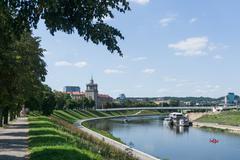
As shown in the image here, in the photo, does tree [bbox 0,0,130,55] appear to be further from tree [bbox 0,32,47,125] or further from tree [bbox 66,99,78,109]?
tree [bbox 66,99,78,109]

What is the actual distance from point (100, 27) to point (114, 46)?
1.40 ft

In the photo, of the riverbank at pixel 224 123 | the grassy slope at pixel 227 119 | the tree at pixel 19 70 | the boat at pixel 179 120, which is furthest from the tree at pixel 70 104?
the tree at pixel 19 70

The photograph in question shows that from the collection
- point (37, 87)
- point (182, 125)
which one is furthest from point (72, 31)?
point (182, 125)

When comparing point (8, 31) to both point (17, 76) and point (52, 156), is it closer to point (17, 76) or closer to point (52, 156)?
point (52, 156)

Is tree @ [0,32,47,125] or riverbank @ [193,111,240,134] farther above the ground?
tree @ [0,32,47,125]

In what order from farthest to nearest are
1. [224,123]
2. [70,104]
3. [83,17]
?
1. [70,104]
2. [224,123]
3. [83,17]

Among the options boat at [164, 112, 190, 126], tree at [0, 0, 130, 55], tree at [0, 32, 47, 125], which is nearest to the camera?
tree at [0, 0, 130, 55]

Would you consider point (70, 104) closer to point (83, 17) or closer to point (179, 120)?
point (179, 120)

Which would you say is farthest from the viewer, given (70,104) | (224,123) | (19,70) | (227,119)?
(70,104)

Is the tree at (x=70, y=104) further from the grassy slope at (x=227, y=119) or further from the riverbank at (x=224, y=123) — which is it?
the grassy slope at (x=227, y=119)

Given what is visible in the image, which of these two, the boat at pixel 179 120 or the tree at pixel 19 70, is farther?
the boat at pixel 179 120

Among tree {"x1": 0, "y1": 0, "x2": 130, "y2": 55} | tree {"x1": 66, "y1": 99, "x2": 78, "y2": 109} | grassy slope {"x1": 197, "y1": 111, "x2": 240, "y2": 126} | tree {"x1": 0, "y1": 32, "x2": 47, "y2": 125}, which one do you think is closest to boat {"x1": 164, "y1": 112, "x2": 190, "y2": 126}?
grassy slope {"x1": 197, "y1": 111, "x2": 240, "y2": 126}

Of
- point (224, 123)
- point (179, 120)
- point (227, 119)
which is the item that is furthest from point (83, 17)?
point (227, 119)

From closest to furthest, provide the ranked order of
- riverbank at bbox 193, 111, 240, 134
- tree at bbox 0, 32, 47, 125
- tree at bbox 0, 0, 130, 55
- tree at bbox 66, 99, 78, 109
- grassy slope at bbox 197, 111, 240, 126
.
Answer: tree at bbox 0, 0, 130, 55
tree at bbox 0, 32, 47, 125
riverbank at bbox 193, 111, 240, 134
grassy slope at bbox 197, 111, 240, 126
tree at bbox 66, 99, 78, 109
